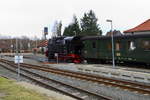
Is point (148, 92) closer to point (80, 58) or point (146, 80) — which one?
point (146, 80)

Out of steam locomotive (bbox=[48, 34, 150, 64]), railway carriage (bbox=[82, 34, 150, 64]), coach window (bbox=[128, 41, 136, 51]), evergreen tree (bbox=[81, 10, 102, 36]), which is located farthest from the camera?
evergreen tree (bbox=[81, 10, 102, 36])

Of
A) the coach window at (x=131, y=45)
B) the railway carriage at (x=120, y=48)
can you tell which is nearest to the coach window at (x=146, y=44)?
the railway carriage at (x=120, y=48)

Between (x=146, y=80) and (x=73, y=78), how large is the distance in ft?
17.3

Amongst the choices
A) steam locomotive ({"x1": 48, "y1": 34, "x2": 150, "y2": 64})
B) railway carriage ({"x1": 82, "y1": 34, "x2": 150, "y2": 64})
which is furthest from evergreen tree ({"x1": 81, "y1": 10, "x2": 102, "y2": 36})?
railway carriage ({"x1": 82, "y1": 34, "x2": 150, "y2": 64})

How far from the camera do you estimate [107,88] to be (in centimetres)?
1415

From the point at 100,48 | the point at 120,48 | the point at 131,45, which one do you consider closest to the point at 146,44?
the point at 131,45

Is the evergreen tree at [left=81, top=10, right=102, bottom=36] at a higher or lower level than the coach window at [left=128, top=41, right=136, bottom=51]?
higher

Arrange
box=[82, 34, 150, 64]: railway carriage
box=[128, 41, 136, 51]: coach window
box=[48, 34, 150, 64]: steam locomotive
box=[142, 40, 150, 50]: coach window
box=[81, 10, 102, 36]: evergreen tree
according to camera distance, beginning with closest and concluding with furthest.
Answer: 1. box=[142, 40, 150, 50]: coach window
2. box=[82, 34, 150, 64]: railway carriage
3. box=[48, 34, 150, 64]: steam locomotive
4. box=[128, 41, 136, 51]: coach window
5. box=[81, 10, 102, 36]: evergreen tree

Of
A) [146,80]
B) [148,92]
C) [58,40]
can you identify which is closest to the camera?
[148,92]

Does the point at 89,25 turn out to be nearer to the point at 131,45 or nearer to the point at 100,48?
the point at 100,48

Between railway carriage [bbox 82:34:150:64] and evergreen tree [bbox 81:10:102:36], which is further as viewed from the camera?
evergreen tree [bbox 81:10:102:36]

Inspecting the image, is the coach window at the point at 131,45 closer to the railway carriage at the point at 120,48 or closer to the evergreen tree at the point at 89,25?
the railway carriage at the point at 120,48

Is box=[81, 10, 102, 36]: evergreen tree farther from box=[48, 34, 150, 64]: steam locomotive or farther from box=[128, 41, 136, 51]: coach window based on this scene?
box=[128, 41, 136, 51]: coach window

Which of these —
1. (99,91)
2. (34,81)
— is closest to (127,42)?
(34,81)
